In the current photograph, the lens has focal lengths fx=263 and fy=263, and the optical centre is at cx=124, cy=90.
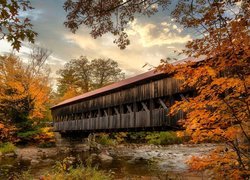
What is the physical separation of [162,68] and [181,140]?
2031 cm

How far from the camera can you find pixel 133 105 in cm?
1325

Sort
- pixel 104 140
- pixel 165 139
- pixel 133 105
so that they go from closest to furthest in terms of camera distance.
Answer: pixel 133 105 → pixel 165 139 → pixel 104 140

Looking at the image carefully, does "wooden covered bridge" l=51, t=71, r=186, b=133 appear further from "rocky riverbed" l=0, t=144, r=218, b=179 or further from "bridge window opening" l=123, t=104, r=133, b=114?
"rocky riverbed" l=0, t=144, r=218, b=179

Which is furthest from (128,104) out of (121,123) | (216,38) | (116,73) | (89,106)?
(116,73)

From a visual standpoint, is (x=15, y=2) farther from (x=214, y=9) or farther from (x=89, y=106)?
(x=89, y=106)

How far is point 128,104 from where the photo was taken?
1389cm

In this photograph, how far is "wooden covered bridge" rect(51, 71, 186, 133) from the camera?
432 inches

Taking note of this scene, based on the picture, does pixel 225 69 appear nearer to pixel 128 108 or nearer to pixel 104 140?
pixel 128 108

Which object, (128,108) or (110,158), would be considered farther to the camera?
(110,158)

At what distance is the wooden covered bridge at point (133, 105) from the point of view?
11.0 meters

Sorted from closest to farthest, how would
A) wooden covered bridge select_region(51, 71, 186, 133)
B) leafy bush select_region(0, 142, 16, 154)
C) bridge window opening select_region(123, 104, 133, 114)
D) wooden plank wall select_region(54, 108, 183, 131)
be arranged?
wooden covered bridge select_region(51, 71, 186, 133)
wooden plank wall select_region(54, 108, 183, 131)
bridge window opening select_region(123, 104, 133, 114)
leafy bush select_region(0, 142, 16, 154)

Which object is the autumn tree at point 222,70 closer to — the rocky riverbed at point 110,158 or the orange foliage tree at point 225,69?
the orange foliage tree at point 225,69

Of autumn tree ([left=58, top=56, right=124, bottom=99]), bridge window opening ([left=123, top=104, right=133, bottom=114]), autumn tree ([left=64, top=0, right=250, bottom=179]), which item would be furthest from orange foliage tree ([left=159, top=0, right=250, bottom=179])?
autumn tree ([left=58, top=56, right=124, bottom=99])

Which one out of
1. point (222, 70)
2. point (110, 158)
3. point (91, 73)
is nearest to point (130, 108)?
point (110, 158)
